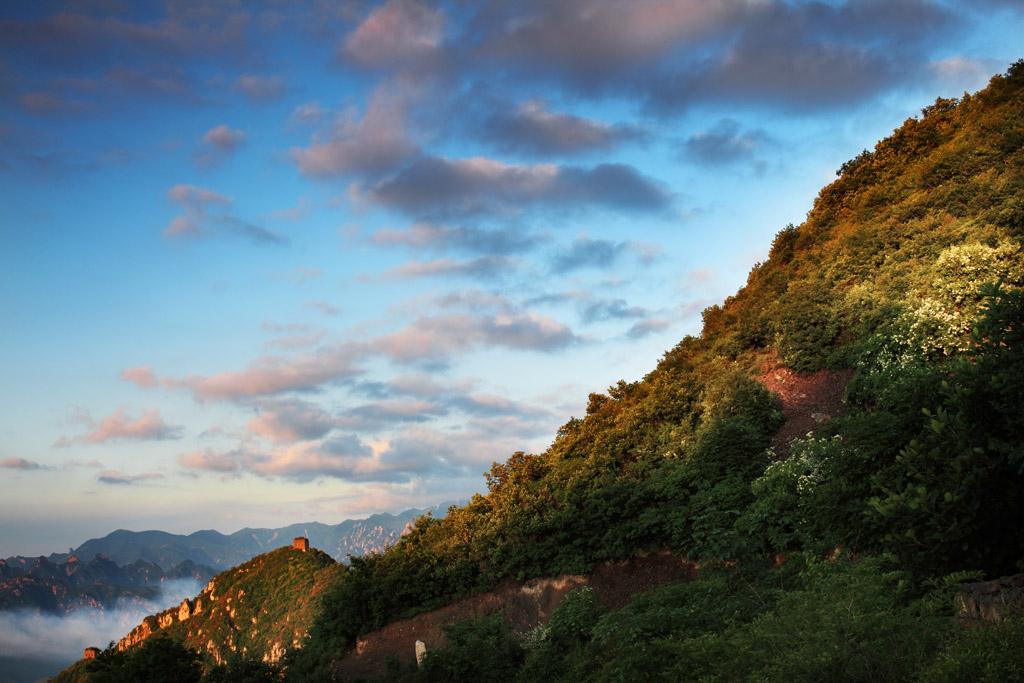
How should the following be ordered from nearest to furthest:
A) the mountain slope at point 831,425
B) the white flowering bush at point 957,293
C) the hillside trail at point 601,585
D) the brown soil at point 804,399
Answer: the mountain slope at point 831,425 → the white flowering bush at point 957,293 → the hillside trail at point 601,585 → the brown soil at point 804,399

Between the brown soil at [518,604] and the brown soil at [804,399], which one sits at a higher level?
the brown soil at [804,399]

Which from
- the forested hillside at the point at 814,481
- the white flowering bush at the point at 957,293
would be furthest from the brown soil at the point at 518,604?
the white flowering bush at the point at 957,293

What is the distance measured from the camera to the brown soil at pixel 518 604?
63.1 ft

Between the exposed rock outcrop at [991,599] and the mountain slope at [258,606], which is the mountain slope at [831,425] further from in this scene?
the mountain slope at [258,606]

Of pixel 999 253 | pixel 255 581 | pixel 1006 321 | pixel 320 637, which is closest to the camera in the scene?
pixel 1006 321

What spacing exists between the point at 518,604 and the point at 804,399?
1204 cm

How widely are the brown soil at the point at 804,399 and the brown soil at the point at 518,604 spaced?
5.13 metres

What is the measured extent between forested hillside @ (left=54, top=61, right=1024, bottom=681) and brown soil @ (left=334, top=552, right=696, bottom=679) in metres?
0.44

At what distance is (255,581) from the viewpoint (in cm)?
6119

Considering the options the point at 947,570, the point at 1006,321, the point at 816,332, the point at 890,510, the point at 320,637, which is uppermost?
the point at 816,332

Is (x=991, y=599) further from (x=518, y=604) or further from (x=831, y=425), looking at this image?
(x=518, y=604)

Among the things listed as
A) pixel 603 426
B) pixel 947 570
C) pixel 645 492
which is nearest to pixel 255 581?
pixel 603 426

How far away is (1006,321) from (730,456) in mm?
11260

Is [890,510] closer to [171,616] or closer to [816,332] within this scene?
[816,332]
